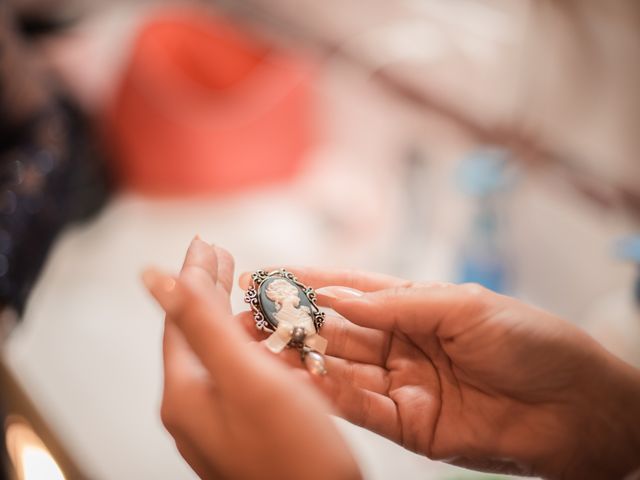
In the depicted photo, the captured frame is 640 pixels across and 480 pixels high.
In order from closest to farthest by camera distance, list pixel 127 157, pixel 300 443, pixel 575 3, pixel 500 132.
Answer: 1. pixel 300 443
2. pixel 575 3
3. pixel 500 132
4. pixel 127 157

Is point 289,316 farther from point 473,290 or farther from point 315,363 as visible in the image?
point 473,290

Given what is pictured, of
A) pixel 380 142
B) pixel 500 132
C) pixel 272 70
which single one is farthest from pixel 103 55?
pixel 500 132

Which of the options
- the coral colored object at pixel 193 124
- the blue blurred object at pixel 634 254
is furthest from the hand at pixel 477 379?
the coral colored object at pixel 193 124

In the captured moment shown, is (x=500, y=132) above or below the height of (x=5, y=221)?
above

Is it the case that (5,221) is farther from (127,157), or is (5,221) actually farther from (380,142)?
(380,142)

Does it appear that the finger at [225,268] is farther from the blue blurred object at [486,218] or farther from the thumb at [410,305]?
the blue blurred object at [486,218]

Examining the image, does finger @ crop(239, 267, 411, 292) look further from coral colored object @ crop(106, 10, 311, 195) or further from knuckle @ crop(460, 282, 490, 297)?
coral colored object @ crop(106, 10, 311, 195)

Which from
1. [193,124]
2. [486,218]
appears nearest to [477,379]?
[486,218]
